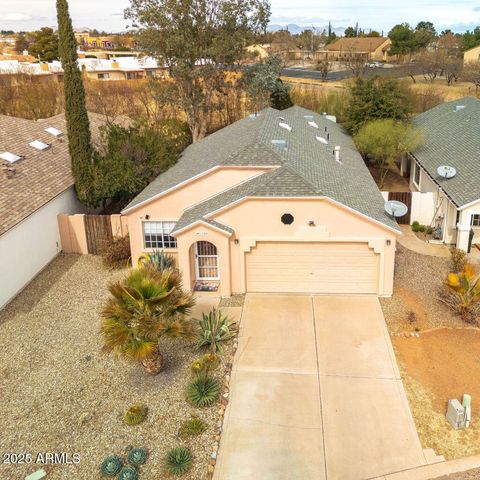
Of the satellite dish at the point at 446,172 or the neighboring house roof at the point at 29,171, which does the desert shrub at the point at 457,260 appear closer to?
the satellite dish at the point at 446,172

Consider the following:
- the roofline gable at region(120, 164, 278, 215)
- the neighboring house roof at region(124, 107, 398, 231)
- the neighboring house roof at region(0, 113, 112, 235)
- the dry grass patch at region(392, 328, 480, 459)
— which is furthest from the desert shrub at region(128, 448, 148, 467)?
the roofline gable at region(120, 164, 278, 215)

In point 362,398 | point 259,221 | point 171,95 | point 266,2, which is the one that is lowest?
point 362,398

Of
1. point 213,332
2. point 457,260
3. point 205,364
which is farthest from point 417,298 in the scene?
point 205,364

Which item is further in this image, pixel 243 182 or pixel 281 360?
pixel 243 182

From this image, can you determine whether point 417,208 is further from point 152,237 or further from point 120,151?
point 120,151

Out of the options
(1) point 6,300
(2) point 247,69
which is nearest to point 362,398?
(1) point 6,300

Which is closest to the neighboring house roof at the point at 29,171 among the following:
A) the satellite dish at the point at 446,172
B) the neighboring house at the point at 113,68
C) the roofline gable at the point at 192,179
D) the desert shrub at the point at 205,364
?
the roofline gable at the point at 192,179
